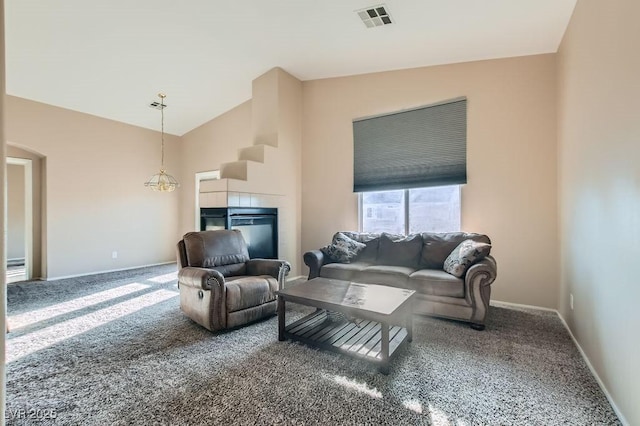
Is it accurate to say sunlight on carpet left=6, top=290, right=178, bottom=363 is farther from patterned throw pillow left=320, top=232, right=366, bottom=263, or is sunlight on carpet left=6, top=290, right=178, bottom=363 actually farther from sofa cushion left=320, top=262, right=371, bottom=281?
patterned throw pillow left=320, top=232, right=366, bottom=263

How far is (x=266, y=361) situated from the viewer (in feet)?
7.42

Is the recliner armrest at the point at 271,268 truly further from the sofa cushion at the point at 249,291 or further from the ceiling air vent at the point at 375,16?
the ceiling air vent at the point at 375,16

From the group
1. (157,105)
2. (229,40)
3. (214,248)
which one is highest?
(229,40)

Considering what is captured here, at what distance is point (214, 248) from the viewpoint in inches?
134

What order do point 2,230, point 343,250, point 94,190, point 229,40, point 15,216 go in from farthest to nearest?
point 15,216
point 94,190
point 343,250
point 229,40
point 2,230

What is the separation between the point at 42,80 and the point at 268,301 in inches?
181

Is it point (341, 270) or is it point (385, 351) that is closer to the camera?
point (385, 351)

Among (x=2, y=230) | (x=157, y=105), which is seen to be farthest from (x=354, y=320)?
(x=157, y=105)

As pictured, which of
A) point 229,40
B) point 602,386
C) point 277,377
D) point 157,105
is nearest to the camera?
point 602,386

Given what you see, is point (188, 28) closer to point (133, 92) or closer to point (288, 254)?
point (133, 92)

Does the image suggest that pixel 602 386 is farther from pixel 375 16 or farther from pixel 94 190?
pixel 94 190

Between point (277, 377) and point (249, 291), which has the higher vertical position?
point (249, 291)

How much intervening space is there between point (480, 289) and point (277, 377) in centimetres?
210

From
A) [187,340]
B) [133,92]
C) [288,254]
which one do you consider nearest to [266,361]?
[187,340]
